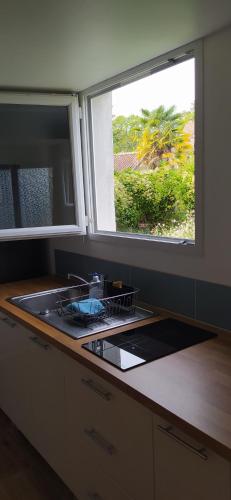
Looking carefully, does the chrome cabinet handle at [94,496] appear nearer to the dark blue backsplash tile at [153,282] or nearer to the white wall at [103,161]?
the dark blue backsplash tile at [153,282]

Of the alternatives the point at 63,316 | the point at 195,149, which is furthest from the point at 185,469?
the point at 195,149

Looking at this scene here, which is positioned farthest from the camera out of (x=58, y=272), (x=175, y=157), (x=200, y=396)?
(x=58, y=272)

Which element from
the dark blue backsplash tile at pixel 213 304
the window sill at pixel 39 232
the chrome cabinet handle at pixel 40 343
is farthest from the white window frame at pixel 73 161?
the dark blue backsplash tile at pixel 213 304

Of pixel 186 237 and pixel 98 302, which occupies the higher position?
pixel 186 237

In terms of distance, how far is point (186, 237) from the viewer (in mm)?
1850

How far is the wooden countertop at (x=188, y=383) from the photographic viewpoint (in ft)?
3.26

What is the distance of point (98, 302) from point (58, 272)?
3.28ft

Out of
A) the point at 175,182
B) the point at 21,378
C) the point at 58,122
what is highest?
the point at 58,122

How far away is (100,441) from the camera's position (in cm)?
141

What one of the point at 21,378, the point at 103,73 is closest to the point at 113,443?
the point at 21,378

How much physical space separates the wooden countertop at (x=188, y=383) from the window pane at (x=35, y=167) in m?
0.88

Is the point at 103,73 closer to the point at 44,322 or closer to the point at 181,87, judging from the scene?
the point at 181,87

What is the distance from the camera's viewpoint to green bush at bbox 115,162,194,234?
2289 mm

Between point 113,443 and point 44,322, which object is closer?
point 113,443
